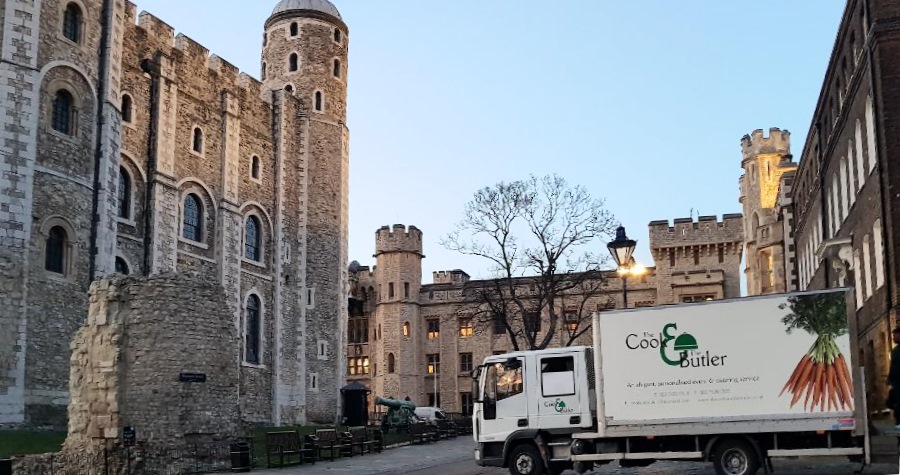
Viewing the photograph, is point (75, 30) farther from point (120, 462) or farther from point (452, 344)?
point (452, 344)

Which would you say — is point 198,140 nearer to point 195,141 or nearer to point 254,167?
point 195,141

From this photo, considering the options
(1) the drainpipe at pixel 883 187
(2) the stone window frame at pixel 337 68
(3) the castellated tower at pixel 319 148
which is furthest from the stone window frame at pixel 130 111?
(1) the drainpipe at pixel 883 187

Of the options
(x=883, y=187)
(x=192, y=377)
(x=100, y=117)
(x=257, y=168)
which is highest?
(x=257, y=168)

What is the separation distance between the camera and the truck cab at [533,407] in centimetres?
1712

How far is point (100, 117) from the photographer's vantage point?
30.6 metres

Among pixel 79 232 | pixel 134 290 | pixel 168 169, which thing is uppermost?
pixel 168 169

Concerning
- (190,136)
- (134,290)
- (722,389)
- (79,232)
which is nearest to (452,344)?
(190,136)

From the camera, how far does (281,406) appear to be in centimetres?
4478

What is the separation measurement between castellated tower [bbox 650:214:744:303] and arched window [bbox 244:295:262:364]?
28.7 meters

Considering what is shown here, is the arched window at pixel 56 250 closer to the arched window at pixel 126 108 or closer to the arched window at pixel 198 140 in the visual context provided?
the arched window at pixel 126 108

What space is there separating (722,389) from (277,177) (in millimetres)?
34425

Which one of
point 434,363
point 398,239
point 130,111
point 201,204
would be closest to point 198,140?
point 201,204

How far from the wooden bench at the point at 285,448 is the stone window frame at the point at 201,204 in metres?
17.3

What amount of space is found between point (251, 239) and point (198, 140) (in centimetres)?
609
